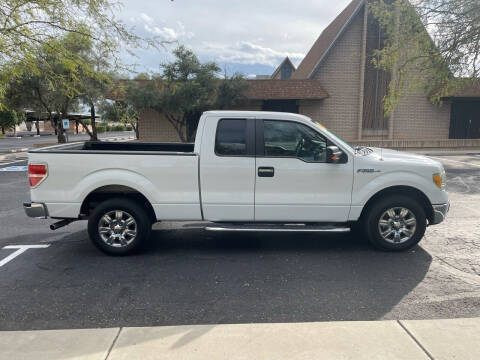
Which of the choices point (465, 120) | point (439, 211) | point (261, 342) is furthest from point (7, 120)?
point (261, 342)

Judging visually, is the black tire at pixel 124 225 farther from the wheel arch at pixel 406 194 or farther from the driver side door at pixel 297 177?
the wheel arch at pixel 406 194

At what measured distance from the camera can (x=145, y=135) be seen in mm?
22750

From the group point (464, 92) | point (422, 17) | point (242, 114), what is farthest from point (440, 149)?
point (242, 114)

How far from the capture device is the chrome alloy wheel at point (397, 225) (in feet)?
17.5

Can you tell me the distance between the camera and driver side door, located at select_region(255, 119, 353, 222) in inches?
203

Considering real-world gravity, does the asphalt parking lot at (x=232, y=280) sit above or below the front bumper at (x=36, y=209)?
below

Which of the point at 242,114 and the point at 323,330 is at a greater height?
the point at 242,114

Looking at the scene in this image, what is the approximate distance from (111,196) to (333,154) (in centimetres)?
336

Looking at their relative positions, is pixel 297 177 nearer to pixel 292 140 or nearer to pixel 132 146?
pixel 292 140

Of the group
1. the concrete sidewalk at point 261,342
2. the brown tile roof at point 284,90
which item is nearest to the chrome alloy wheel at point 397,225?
the concrete sidewalk at point 261,342

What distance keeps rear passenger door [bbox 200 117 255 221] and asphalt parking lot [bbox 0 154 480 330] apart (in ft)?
2.42

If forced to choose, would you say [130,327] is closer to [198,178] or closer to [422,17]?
[198,178]

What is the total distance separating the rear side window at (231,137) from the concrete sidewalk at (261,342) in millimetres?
2556

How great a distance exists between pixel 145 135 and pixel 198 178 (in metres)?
18.7
